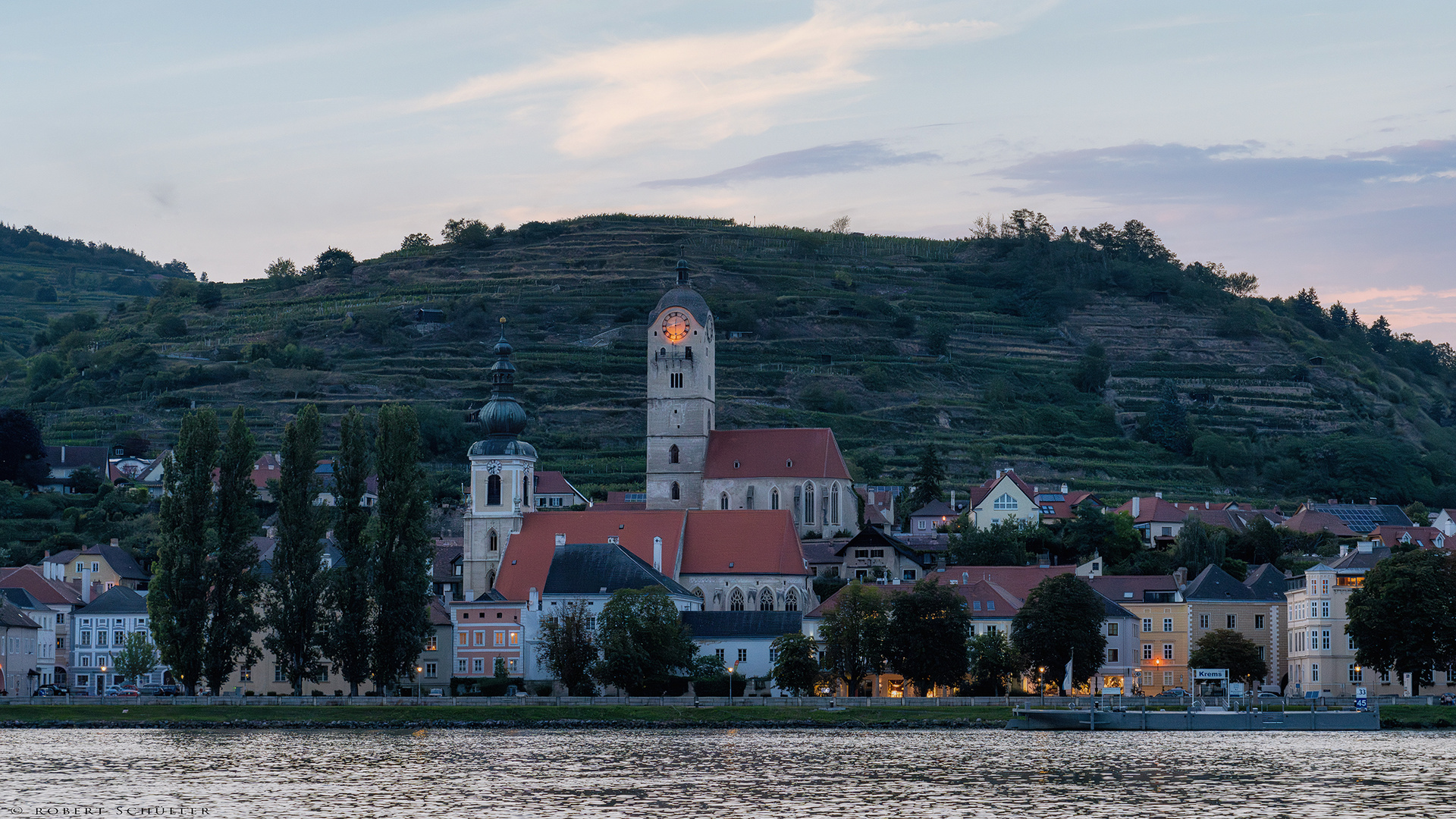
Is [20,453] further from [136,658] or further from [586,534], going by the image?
[586,534]

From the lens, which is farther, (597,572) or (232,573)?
(597,572)

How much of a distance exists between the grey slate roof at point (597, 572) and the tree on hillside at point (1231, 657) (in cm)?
2467

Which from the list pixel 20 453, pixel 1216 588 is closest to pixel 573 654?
pixel 1216 588

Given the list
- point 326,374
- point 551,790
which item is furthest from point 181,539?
point 326,374

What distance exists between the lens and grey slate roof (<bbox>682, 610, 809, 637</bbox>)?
265 feet

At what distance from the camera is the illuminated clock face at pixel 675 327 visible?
10456cm

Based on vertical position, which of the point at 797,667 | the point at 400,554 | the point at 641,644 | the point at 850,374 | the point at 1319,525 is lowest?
the point at 797,667

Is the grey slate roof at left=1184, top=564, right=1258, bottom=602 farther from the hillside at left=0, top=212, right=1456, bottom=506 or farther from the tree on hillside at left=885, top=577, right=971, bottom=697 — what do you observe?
the hillside at left=0, top=212, right=1456, bottom=506

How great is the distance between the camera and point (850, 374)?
158375 mm

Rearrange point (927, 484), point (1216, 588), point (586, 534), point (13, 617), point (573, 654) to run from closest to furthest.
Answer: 1. point (573, 654)
2. point (1216, 588)
3. point (13, 617)
4. point (586, 534)
5. point (927, 484)

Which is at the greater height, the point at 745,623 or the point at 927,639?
the point at 745,623

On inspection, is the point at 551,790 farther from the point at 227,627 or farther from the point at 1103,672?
the point at 1103,672

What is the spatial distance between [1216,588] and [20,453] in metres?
82.2

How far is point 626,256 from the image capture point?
198500mm
